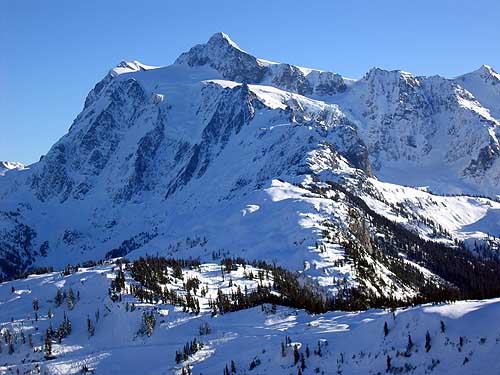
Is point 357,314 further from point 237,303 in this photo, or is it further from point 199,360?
point 237,303

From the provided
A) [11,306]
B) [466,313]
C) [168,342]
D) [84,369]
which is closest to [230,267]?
[11,306]

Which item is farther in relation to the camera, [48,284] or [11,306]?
[48,284]

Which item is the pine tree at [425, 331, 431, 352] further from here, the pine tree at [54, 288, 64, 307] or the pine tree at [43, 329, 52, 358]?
the pine tree at [54, 288, 64, 307]

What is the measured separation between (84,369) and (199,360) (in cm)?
1156

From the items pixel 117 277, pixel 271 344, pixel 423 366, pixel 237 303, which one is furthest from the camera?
pixel 117 277

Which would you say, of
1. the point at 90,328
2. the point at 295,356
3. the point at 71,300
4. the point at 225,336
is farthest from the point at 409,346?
the point at 71,300

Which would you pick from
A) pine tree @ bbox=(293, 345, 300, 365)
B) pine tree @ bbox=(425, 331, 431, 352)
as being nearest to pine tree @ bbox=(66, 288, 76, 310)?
pine tree @ bbox=(293, 345, 300, 365)

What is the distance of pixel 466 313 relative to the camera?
46.0m

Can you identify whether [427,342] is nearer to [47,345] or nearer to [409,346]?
[409,346]

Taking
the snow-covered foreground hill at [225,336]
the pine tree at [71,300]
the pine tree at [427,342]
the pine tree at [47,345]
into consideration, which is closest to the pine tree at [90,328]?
the snow-covered foreground hill at [225,336]

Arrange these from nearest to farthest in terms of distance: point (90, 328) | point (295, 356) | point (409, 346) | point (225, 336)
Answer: point (409, 346)
point (295, 356)
point (225, 336)
point (90, 328)

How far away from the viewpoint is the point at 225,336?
208ft

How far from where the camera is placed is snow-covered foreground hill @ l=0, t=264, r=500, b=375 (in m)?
44.1

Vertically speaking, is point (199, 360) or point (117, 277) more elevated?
point (117, 277)
